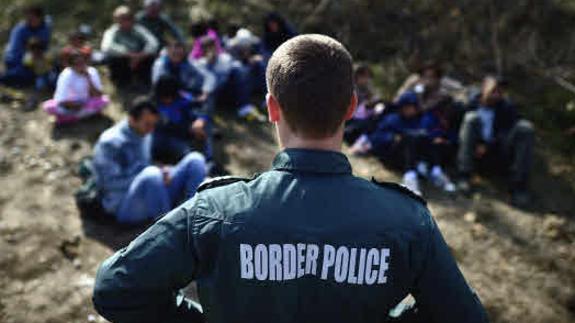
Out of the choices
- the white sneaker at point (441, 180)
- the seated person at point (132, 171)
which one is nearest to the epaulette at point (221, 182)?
the seated person at point (132, 171)

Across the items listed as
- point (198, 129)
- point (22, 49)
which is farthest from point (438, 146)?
point (22, 49)

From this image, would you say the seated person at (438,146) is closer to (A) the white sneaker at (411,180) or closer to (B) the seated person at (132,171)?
(A) the white sneaker at (411,180)

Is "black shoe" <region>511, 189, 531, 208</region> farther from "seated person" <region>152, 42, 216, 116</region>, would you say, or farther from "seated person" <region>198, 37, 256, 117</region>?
"seated person" <region>152, 42, 216, 116</region>

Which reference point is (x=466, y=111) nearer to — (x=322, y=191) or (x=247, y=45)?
(x=247, y=45)

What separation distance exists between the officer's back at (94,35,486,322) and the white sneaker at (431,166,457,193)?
5065 millimetres

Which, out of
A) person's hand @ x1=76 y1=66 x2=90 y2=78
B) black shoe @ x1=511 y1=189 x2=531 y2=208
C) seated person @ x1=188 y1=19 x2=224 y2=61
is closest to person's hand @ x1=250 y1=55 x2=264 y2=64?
seated person @ x1=188 y1=19 x2=224 y2=61

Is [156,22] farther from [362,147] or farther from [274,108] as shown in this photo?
[274,108]

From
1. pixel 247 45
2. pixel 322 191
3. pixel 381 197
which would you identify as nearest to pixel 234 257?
pixel 322 191

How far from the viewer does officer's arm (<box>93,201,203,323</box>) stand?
1.59 meters

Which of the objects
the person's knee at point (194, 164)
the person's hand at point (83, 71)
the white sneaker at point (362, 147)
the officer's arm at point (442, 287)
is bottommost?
the white sneaker at point (362, 147)

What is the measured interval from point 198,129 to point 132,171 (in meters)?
1.48

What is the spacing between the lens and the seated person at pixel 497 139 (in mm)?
6609

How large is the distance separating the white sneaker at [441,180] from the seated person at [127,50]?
3978 millimetres

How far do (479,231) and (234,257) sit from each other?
4.81 m
